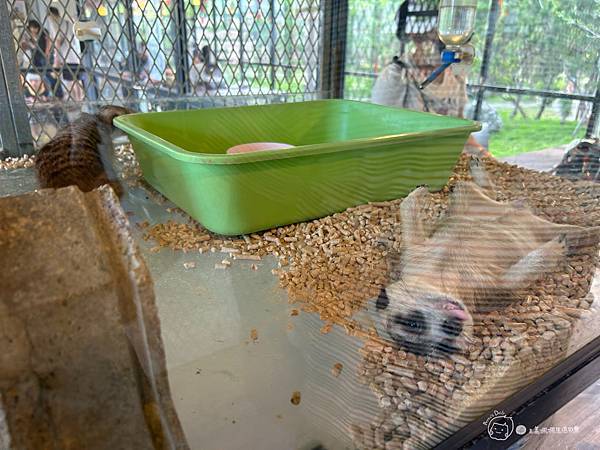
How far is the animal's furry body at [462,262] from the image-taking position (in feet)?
1.57

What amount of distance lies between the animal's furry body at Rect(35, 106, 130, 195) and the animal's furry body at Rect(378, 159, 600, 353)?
0.40 metres

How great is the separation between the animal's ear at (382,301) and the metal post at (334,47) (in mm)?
1106

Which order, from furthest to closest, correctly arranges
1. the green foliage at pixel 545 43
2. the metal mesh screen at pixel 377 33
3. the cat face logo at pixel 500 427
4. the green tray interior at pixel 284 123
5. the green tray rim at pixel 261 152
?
the metal mesh screen at pixel 377 33
the green tray interior at pixel 284 123
the green foliage at pixel 545 43
the green tray rim at pixel 261 152
the cat face logo at pixel 500 427

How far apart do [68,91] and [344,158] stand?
0.55m

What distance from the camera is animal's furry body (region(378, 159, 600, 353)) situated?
0.48 m

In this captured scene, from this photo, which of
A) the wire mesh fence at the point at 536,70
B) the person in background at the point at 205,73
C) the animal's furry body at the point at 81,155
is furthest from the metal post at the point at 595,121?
the animal's furry body at the point at 81,155

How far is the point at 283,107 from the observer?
1296 millimetres

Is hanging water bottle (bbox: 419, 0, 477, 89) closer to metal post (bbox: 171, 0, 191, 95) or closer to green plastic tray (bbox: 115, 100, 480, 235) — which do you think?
green plastic tray (bbox: 115, 100, 480, 235)

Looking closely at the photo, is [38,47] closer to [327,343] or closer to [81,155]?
[81,155]

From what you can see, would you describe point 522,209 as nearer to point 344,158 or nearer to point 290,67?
point 344,158

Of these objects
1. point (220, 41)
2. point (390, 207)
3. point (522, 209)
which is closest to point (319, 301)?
point (390, 207)

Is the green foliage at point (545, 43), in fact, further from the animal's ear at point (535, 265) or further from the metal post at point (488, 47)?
the animal's ear at point (535, 265)

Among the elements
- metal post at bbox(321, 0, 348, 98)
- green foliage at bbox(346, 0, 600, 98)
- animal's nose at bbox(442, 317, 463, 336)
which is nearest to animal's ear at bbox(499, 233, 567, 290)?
animal's nose at bbox(442, 317, 463, 336)

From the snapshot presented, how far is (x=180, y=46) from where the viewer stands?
2.79 feet
